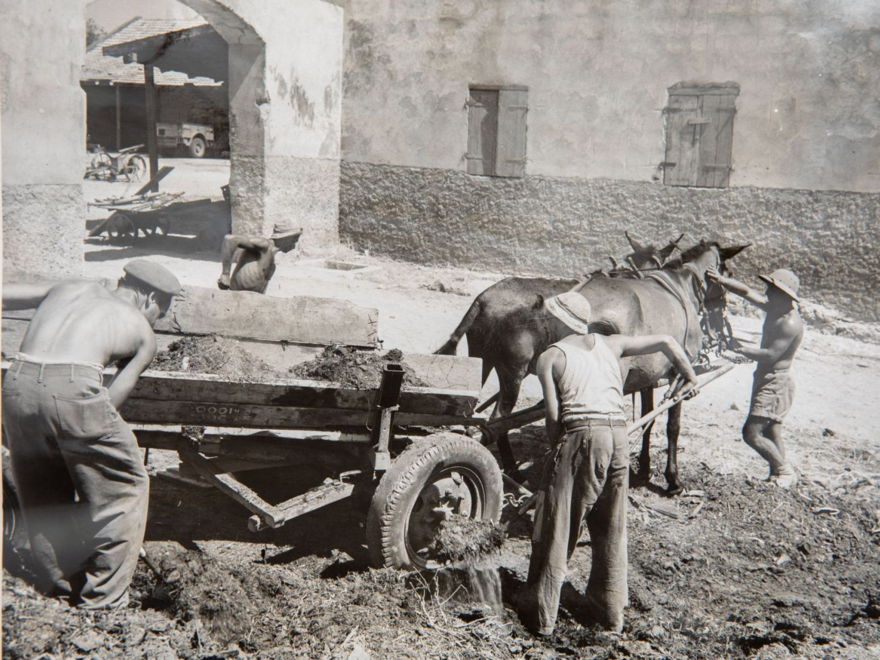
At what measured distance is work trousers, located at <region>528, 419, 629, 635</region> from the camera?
13.1 ft

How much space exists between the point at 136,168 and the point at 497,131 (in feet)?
47.9

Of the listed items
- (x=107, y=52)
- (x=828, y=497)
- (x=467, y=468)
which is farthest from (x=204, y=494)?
(x=107, y=52)

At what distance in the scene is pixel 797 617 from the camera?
14.0ft

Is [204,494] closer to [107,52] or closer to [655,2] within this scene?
[655,2]

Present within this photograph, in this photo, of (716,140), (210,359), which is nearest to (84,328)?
(210,359)

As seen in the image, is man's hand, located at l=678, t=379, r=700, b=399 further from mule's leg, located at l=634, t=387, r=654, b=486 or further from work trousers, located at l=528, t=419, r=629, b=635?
work trousers, located at l=528, t=419, r=629, b=635

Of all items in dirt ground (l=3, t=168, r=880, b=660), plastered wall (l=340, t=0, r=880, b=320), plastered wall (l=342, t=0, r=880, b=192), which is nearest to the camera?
dirt ground (l=3, t=168, r=880, b=660)

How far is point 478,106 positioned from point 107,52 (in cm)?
714

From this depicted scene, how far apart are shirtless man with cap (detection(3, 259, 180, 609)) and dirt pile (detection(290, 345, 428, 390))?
1.11m

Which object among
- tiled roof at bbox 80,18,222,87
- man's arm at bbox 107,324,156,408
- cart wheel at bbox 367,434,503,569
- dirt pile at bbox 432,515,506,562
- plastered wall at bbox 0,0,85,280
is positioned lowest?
dirt pile at bbox 432,515,506,562

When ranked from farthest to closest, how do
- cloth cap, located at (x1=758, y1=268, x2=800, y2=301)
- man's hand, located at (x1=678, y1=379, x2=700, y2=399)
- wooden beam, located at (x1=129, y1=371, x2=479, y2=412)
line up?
cloth cap, located at (x1=758, y1=268, x2=800, y2=301)
man's hand, located at (x1=678, y1=379, x2=700, y2=399)
wooden beam, located at (x1=129, y1=371, x2=479, y2=412)

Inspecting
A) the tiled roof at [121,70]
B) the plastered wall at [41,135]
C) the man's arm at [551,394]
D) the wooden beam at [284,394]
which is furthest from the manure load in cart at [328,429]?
the tiled roof at [121,70]

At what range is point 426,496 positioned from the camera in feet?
14.0

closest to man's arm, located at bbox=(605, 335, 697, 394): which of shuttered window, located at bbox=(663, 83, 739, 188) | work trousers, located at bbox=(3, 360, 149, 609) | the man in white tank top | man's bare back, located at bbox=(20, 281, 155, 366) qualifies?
the man in white tank top
